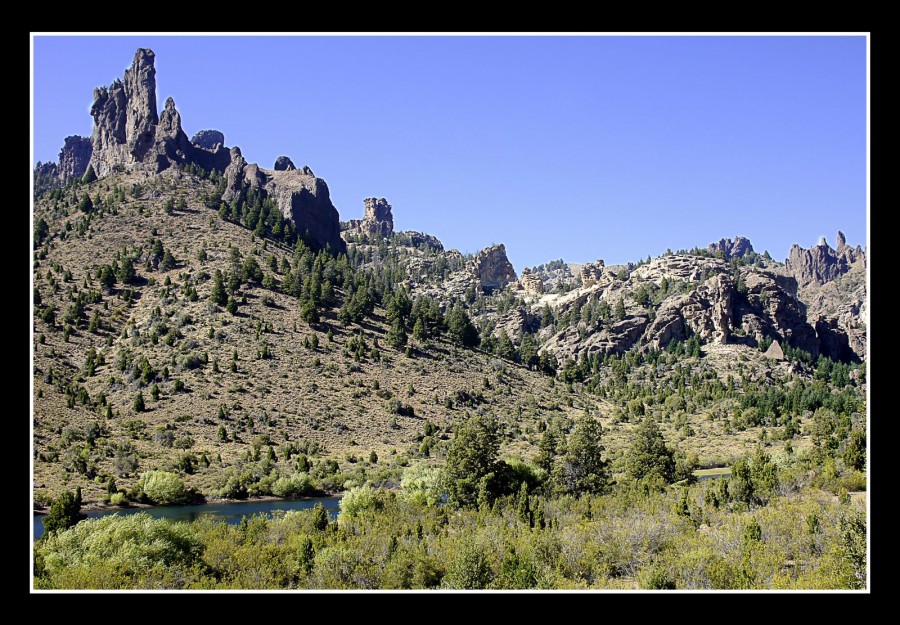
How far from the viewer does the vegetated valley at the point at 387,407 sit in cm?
2366

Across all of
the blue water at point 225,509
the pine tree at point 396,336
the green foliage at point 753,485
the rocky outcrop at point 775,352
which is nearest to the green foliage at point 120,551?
the blue water at point 225,509

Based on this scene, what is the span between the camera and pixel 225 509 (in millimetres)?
54094

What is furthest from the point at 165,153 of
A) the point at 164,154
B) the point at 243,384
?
the point at 243,384

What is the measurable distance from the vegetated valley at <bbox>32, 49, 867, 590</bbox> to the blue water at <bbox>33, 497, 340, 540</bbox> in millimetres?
1230

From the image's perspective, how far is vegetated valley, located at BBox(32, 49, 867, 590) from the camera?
23.7 meters

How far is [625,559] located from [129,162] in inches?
5606

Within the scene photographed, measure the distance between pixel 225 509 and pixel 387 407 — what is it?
29.8 metres

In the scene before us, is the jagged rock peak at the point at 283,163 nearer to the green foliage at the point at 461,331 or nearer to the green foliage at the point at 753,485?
the green foliage at the point at 461,331

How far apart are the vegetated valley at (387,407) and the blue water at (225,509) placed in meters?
1.23

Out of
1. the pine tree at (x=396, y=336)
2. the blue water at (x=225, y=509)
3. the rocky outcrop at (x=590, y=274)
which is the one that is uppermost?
the rocky outcrop at (x=590, y=274)

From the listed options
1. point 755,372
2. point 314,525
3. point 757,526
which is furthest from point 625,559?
point 755,372

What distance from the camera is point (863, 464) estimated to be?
3616cm
